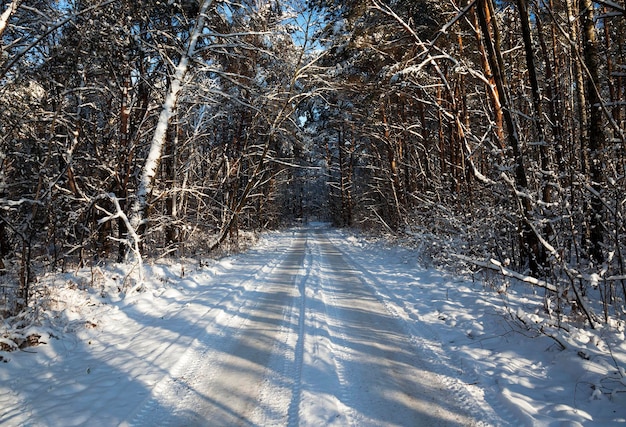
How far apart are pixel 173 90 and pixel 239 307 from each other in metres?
5.18

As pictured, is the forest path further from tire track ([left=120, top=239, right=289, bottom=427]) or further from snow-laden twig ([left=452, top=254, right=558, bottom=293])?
snow-laden twig ([left=452, top=254, right=558, bottom=293])

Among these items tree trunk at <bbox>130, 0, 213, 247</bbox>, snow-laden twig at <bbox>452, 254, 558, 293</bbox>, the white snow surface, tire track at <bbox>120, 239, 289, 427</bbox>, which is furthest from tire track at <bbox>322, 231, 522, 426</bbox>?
tree trunk at <bbox>130, 0, 213, 247</bbox>

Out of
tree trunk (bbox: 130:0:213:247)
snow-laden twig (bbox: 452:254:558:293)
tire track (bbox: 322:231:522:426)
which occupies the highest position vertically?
tree trunk (bbox: 130:0:213:247)

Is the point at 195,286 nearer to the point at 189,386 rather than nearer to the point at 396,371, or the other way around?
the point at 189,386

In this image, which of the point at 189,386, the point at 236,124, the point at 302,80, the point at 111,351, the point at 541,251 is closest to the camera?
the point at 189,386

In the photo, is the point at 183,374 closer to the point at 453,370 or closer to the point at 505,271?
the point at 453,370

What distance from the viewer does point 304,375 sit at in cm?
342

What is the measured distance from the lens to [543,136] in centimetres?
A: 508

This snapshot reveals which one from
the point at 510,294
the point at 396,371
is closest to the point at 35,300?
the point at 396,371

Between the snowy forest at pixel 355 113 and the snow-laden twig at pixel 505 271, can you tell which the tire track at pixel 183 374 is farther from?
the snow-laden twig at pixel 505 271

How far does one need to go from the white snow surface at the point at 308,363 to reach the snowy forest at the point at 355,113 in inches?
29.3

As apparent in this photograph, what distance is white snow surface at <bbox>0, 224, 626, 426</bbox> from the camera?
2.81m

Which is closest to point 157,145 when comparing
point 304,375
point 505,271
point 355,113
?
point 304,375

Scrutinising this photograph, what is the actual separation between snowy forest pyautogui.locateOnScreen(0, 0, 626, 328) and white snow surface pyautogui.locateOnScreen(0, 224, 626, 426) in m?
0.74
